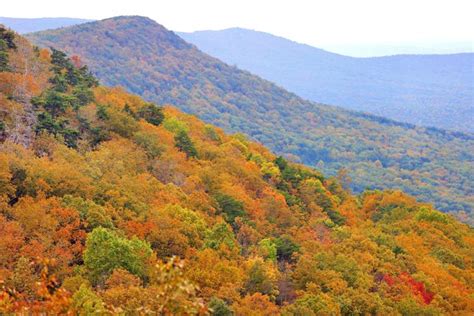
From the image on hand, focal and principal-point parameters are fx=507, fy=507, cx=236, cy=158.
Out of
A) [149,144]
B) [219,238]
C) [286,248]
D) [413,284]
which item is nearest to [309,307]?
[219,238]

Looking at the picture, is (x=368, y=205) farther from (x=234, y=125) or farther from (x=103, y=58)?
(x=103, y=58)

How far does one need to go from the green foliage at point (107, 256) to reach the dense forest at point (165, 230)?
6 cm

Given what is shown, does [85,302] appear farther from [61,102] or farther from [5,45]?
[5,45]

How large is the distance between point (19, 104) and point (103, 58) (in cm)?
16545

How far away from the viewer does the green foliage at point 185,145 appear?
4969 cm

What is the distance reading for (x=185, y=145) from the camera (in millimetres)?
49906

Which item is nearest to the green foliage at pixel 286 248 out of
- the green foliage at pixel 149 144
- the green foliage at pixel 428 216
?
the green foliage at pixel 149 144

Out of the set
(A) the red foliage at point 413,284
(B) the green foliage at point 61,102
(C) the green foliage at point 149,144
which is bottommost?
(A) the red foliage at point 413,284

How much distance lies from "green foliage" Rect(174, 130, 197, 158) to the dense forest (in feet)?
0.46

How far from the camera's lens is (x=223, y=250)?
28203 millimetres

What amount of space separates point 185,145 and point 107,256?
93.6 feet

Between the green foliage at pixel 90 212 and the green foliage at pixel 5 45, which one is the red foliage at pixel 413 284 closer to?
the green foliage at pixel 90 212

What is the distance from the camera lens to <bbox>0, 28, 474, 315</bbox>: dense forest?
70.1ft

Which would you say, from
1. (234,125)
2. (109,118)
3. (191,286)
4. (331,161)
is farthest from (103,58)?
(191,286)
